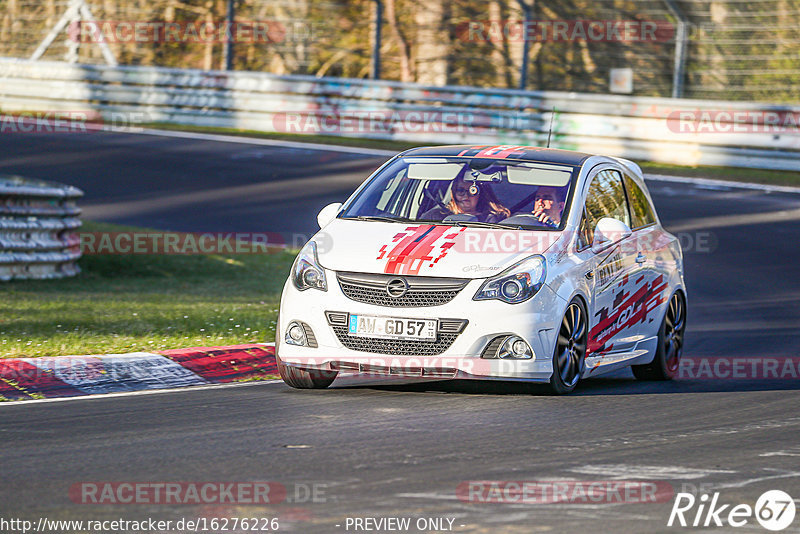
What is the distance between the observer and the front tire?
8.18 meters

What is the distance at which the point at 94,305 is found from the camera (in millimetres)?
11930

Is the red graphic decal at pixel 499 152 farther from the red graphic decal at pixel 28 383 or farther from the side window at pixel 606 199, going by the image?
the red graphic decal at pixel 28 383

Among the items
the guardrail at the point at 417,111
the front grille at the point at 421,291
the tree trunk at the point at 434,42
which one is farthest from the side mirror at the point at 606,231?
the tree trunk at the point at 434,42

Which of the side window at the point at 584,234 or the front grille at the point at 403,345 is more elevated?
the side window at the point at 584,234

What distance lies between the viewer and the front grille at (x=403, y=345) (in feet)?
25.8

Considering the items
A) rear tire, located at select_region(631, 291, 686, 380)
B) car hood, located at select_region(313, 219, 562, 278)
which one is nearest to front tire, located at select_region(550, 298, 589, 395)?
car hood, located at select_region(313, 219, 562, 278)

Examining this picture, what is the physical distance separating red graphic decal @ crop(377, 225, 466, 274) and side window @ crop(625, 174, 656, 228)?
196 cm

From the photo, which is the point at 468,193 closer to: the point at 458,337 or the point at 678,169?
the point at 458,337

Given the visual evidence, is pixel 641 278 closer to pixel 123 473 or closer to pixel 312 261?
pixel 312 261

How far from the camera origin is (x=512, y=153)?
943 centimetres

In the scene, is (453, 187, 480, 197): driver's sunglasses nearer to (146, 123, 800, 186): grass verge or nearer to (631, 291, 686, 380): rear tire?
(631, 291, 686, 380): rear tire

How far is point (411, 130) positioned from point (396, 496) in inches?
748

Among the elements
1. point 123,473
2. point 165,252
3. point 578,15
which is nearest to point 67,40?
point 578,15

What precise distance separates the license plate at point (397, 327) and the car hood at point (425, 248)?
0.28 metres
